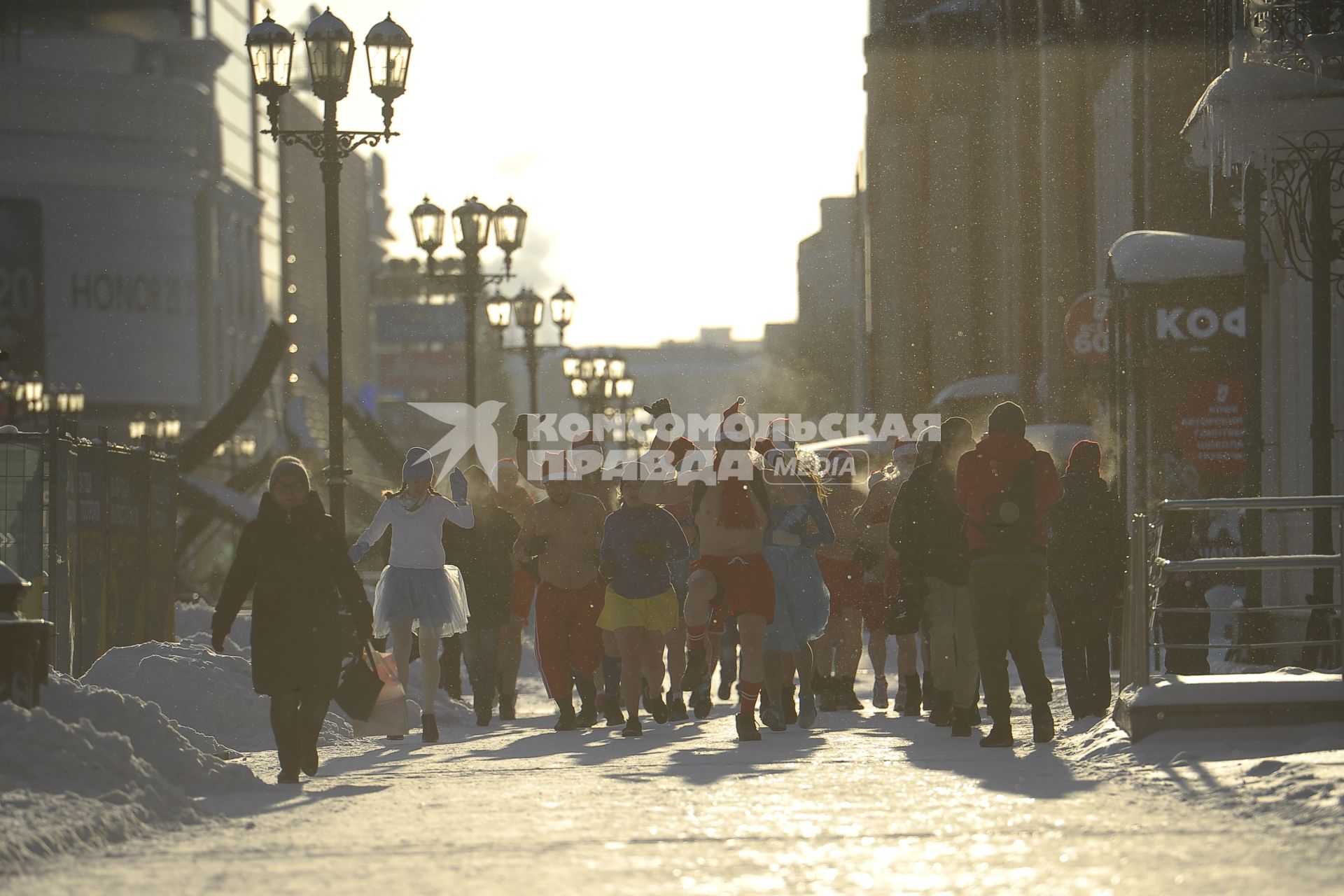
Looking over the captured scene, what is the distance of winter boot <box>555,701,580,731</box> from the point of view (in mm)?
13750

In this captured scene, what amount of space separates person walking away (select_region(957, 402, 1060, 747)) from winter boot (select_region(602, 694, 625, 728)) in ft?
12.3

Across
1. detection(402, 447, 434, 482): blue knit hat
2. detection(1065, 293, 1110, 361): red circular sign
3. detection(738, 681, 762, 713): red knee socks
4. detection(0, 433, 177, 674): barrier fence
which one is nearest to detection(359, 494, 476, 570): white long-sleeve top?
detection(402, 447, 434, 482): blue knit hat

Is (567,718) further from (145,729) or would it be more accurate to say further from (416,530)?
(145,729)

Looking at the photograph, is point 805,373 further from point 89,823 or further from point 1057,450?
point 89,823

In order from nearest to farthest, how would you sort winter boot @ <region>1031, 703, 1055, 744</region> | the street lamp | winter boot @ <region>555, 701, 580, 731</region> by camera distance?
winter boot @ <region>1031, 703, 1055, 744</region>, winter boot @ <region>555, 701, 580, 731</region>, the street lamp

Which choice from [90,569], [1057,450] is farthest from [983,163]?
[90,569]

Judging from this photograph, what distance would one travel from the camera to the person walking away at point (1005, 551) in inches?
430

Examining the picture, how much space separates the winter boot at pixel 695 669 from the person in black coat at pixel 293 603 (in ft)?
13.7

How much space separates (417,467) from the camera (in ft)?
44.0

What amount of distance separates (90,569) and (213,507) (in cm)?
1622

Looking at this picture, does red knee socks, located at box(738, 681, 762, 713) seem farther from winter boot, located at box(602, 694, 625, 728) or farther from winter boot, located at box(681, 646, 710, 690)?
winter boot, located at box(602, 694, 625, 728)

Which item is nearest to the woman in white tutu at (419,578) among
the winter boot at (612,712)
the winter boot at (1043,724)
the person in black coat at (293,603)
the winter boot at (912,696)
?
the winter boot at (612,712)

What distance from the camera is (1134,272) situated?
2141cm

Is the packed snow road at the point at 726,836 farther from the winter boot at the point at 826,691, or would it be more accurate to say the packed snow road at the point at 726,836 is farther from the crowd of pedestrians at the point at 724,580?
the winter boot at the point at 826,691
